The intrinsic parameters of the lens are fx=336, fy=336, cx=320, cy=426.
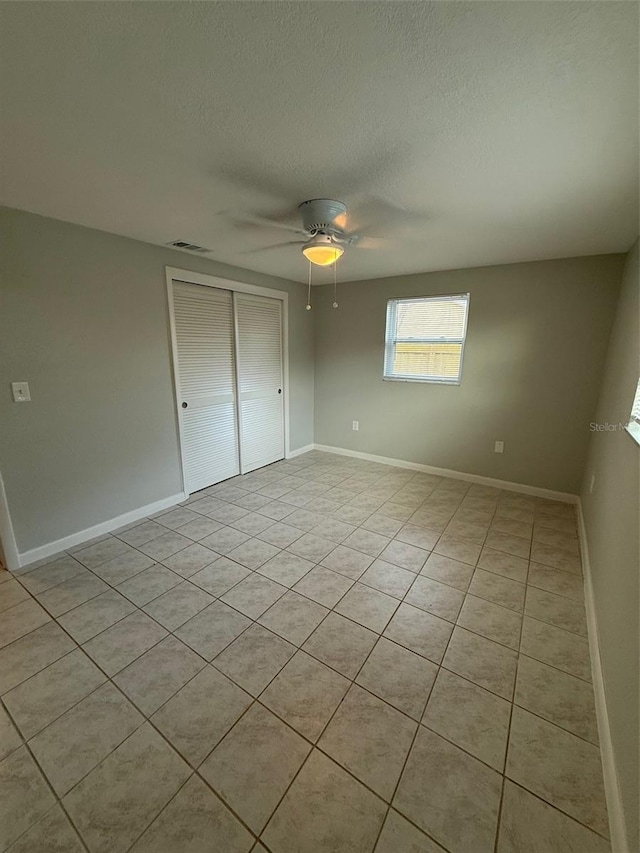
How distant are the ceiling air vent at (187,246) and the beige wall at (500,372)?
192 cm

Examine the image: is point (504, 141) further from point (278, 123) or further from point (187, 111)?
point (187, 111)

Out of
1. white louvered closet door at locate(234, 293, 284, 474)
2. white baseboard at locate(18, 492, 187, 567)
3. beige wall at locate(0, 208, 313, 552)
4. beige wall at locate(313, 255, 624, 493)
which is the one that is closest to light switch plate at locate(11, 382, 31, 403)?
beige wall at locate(0, 208, 313, 552)

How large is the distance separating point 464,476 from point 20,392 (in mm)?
4014

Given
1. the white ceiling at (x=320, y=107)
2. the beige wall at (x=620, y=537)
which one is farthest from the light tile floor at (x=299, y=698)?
the white ceiling at (x=320, y=107)

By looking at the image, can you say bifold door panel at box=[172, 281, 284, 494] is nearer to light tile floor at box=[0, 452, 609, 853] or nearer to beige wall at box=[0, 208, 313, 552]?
beige wall at box=[0, 208, 313, 552]

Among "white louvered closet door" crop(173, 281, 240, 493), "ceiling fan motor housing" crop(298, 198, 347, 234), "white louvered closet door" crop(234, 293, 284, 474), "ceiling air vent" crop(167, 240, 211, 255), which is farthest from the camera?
"white louvered closet door" crop(234, 293, 284, 474)

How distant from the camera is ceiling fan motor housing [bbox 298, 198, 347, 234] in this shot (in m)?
1.85

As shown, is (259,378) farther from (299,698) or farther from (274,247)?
(299,698)

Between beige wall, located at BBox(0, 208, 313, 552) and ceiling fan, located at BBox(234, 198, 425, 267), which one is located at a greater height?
ceiling fan, located at BBox(234, 198, 425, 267)

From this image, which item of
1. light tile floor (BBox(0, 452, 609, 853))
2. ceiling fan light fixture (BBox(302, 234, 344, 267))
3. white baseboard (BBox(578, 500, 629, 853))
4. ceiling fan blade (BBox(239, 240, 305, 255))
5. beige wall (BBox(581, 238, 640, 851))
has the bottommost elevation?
light tile floor (BBox(0, 452, 609, 853))

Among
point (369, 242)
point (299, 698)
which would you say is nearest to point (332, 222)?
point (369, 242)

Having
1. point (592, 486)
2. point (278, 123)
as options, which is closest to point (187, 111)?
point (278, 123)

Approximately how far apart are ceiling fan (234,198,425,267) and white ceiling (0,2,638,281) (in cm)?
9

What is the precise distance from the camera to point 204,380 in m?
3.38
